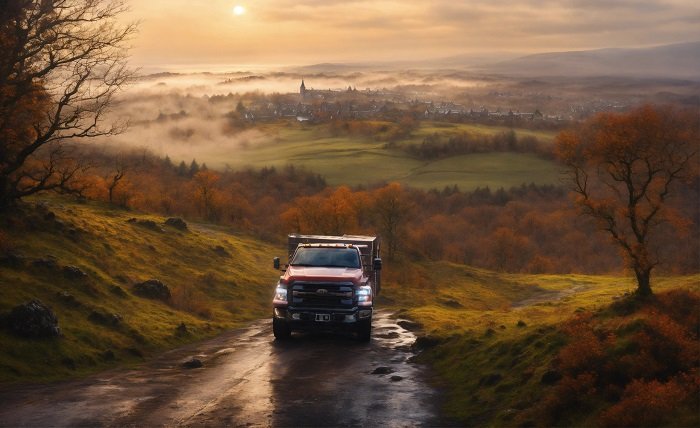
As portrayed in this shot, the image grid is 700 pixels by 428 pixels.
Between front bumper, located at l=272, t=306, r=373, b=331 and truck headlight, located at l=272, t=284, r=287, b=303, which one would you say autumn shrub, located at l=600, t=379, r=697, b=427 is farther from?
truck headlight, located at l=272, t=284, r=287, b=303

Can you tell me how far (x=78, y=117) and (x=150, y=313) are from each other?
9.61m

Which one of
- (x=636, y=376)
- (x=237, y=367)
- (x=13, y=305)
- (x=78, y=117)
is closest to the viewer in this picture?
(x=636, y=376)

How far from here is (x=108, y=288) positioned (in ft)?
104

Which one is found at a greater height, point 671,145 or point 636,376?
point 671,145

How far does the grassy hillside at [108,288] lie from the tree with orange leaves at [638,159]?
17998 mm

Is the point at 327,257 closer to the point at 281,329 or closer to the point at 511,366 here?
the point at 281,329

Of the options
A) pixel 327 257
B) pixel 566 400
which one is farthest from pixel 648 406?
pixel 327 257

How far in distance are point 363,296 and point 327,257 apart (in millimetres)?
2616

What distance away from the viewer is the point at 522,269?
121 m

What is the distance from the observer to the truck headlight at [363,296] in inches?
937

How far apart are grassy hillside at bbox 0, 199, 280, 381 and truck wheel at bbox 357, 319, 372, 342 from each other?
7500 millimetres

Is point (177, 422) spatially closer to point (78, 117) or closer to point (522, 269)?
point (78, 117)

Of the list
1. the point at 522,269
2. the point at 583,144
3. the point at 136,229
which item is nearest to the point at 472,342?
the point at 583,144

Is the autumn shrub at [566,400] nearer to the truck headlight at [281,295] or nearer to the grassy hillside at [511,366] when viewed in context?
→ the grassy hillside at [511,366]
